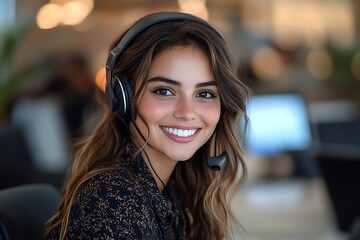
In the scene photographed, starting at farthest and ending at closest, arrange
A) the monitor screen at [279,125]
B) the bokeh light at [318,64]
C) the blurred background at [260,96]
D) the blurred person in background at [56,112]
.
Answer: the bokeh light at [318,64] < the blurred person in background at [56,112] < the monitor screen at [279,125] < the blurred background at [260,96]

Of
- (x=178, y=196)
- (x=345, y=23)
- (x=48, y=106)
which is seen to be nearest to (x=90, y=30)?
(x=48, y=106)

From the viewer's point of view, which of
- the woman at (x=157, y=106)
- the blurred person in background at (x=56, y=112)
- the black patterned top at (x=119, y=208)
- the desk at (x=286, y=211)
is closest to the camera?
the black patterned top at (x=119, y=208)

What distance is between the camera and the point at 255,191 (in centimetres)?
352

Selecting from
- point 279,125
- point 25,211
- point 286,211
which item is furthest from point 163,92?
point 279,125

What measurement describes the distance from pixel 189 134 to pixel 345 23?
1067cm

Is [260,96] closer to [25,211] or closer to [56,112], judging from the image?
[25,211]

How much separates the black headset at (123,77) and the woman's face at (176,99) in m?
0.04

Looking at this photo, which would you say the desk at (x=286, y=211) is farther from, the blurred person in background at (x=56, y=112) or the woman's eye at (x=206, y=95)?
the blurred person in background at (x=56, y=112)

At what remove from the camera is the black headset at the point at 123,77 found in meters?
1.43

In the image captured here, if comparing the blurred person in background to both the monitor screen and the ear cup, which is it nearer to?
the monitor screen

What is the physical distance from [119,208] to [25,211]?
0.34 metres

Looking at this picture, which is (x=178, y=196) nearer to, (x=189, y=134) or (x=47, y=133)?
(x=189, y=134)

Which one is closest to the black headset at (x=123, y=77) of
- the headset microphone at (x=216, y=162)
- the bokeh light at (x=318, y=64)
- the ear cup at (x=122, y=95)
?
the ear cup at (x=122, y=95)

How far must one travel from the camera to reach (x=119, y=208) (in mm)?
1286
